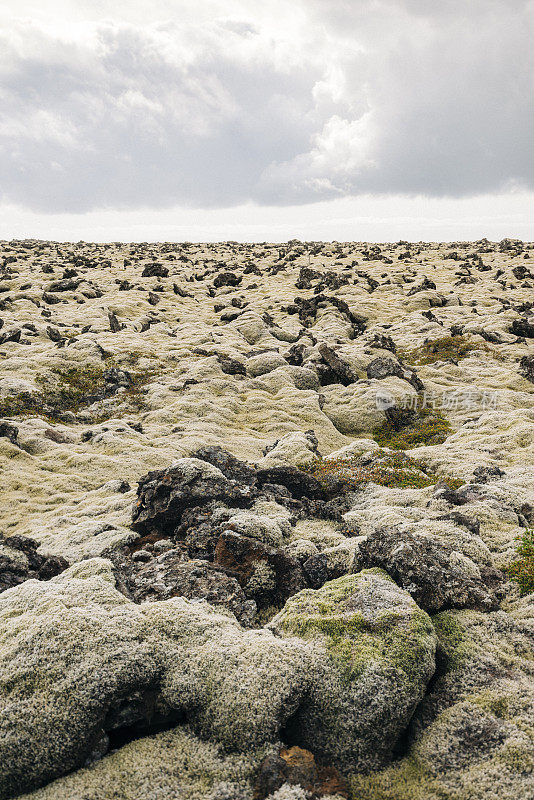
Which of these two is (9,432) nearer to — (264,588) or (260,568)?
(260,568)

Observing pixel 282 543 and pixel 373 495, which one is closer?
pixel 282 543

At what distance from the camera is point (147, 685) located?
7.18 meters

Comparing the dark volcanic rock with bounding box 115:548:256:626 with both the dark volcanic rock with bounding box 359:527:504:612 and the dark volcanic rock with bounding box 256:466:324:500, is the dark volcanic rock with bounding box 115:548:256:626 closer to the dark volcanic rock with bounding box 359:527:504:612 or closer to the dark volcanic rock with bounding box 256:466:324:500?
the dark volcanic rock with bounding box 359:527:504:612

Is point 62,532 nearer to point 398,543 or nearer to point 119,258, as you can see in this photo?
point 398,543

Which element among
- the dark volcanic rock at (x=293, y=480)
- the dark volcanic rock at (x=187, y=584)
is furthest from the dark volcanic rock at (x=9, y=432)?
the dark volcanic rock at (x=187, y=584)

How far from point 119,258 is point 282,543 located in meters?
75.5

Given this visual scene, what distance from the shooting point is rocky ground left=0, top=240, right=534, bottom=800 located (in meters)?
6.33

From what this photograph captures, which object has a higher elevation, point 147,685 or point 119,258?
point 119,258

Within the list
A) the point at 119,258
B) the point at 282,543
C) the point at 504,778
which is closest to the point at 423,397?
Answer: the point at 282,543

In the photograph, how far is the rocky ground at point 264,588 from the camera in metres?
6.33

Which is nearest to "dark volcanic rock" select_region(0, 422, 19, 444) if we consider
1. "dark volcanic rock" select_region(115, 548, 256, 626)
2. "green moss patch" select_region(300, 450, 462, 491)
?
"dark volcanic rock" select_region(115, 548, 256, 626)

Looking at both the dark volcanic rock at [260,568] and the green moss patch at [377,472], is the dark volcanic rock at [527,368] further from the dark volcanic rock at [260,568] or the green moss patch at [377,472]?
the dark volcanic rock at [260,568]

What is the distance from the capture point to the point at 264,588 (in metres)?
9.87

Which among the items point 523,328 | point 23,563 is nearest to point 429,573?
point 23,563
